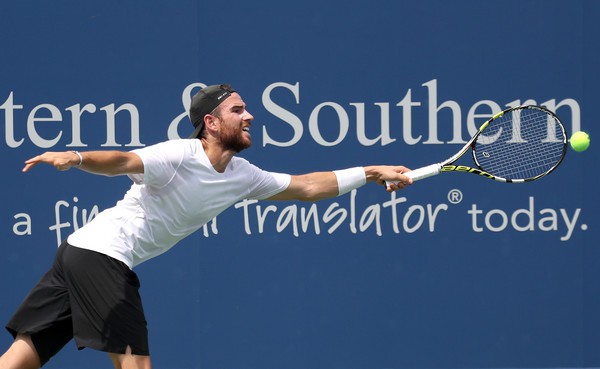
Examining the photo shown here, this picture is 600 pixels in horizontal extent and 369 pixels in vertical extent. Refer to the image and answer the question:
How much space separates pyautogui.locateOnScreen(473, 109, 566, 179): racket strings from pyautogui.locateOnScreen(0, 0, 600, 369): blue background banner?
9 centimetres

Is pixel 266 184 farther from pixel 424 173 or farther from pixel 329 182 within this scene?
pixel 424 173

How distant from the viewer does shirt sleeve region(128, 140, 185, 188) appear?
4.19 m

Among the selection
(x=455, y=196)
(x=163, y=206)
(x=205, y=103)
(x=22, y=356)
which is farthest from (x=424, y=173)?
(x=22, y=356)

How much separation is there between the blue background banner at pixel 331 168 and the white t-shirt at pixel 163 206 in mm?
1358

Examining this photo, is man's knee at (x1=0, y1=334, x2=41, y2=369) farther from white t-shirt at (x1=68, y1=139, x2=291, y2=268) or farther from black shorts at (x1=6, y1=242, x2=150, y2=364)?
white t-shirt at (x1=68, y1=139, x2=291, y2=268)

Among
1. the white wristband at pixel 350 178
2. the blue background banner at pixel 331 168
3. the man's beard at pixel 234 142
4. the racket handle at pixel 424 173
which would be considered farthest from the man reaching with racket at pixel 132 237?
the blue background banner at pixel 331 168

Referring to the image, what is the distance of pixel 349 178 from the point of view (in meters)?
4.76

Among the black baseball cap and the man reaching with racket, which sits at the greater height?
the black baseball cap

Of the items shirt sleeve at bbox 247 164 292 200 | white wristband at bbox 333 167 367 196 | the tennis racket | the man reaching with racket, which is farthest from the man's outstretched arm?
the tennis racket

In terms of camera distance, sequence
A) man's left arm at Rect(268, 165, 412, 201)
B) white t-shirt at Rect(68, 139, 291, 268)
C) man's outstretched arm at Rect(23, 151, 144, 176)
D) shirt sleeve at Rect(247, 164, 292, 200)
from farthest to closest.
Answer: man's left arm at Rect(268, 165, 412, 201) → shirt sleeve at Rect(247, 164, 292, 200) → white t-shirt at Rect(68, 139, 291, 268) → man's outstretched arm at Rect(23, 151, 144, 176)

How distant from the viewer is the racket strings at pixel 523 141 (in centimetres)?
566

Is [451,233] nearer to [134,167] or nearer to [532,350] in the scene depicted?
[532,350]

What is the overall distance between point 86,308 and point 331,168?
1883mm

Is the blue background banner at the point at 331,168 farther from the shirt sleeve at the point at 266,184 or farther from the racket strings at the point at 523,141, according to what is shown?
the shirt sleeve at the point at 266,184
